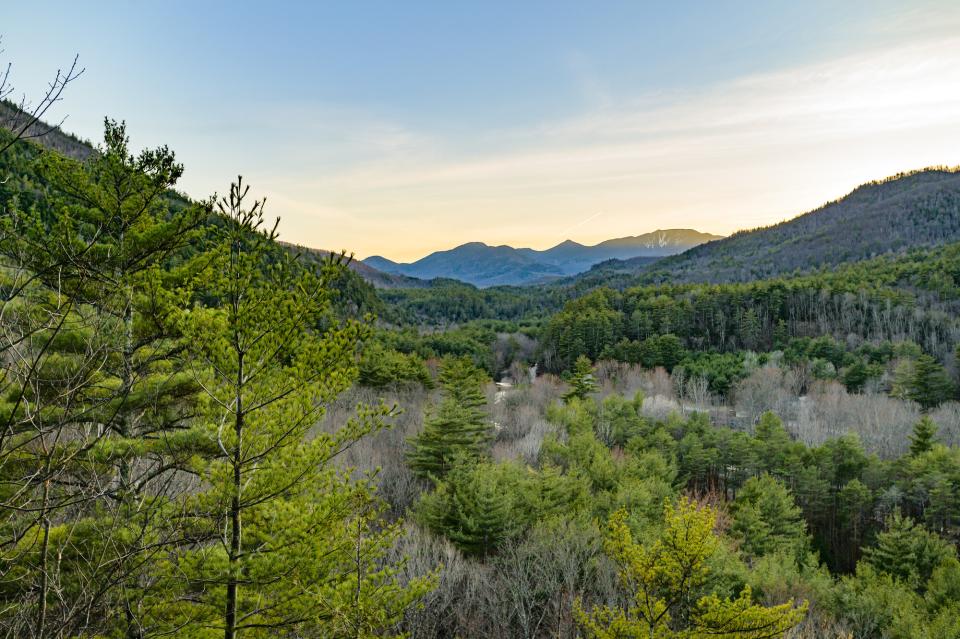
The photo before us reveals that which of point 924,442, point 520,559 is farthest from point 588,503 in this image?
point 924,442

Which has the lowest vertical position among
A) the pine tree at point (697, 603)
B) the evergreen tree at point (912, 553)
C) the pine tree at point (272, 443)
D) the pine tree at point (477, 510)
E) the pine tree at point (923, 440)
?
the evergreen tree at point (912, 553)

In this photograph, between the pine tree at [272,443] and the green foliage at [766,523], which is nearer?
the pine tree at [272,443]

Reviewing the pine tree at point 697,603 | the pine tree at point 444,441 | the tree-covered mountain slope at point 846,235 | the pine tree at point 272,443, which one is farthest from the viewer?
the tree-covered mountain slope at point 846,235

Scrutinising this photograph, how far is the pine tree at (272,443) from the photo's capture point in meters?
5.37

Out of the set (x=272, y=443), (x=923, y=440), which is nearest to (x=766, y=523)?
(x=923, y=440)

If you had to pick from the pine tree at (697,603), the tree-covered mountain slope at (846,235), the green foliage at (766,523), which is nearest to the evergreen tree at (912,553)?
the green foliage at (766,523)

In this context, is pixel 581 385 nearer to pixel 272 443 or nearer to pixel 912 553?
pixel 912 553

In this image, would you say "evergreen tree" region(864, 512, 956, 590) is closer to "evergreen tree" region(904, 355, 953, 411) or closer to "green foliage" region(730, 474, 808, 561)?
"green foliage" region(730, 474, 808, 561)

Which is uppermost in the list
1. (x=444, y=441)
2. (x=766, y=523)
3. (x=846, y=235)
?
(x=846, y=235)

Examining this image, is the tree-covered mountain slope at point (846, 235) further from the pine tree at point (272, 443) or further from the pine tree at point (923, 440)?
the pine tree at point (272, 443)

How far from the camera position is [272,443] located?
19.0 feet

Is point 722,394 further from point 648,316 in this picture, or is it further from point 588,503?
point 588,503

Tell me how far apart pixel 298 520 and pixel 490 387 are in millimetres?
46512

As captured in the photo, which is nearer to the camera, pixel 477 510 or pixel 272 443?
pixel 272 443
